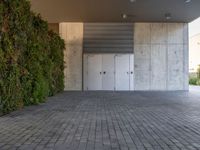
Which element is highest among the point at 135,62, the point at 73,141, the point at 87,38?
the point at 87,38

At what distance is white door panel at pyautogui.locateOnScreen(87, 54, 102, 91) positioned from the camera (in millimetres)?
22312

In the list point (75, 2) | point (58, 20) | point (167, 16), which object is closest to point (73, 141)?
point (75, 2)

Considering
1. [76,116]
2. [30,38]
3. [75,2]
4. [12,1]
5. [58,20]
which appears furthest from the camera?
[58,20]

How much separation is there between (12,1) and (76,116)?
138 inches

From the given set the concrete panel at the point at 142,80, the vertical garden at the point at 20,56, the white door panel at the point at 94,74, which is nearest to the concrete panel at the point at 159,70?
the concrete panel at the point at 142,80

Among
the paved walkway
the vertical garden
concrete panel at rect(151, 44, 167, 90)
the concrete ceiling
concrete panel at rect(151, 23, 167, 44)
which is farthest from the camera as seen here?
concrete panel at rect(151, 23, 167, 44)

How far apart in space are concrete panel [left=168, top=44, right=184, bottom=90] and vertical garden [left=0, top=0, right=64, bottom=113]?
998cm

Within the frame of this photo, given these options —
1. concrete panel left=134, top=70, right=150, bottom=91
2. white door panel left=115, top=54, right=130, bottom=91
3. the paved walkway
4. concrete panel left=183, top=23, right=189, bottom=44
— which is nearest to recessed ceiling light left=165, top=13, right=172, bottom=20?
concrete panel left=183, top=23, right=189, bottom=44

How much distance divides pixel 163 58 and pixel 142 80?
6.15ft

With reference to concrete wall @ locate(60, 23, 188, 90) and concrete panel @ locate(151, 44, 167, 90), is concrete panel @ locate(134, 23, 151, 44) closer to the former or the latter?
concrete wall @ locate(60, 23, 188, 90)

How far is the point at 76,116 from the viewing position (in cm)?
877

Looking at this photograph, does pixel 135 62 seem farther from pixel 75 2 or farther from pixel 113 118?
pixel 113 118

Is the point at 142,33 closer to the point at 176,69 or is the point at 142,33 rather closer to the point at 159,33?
the point at 159,33

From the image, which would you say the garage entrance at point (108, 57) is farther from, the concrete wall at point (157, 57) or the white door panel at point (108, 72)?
the concrete wall at point (157, 57)
